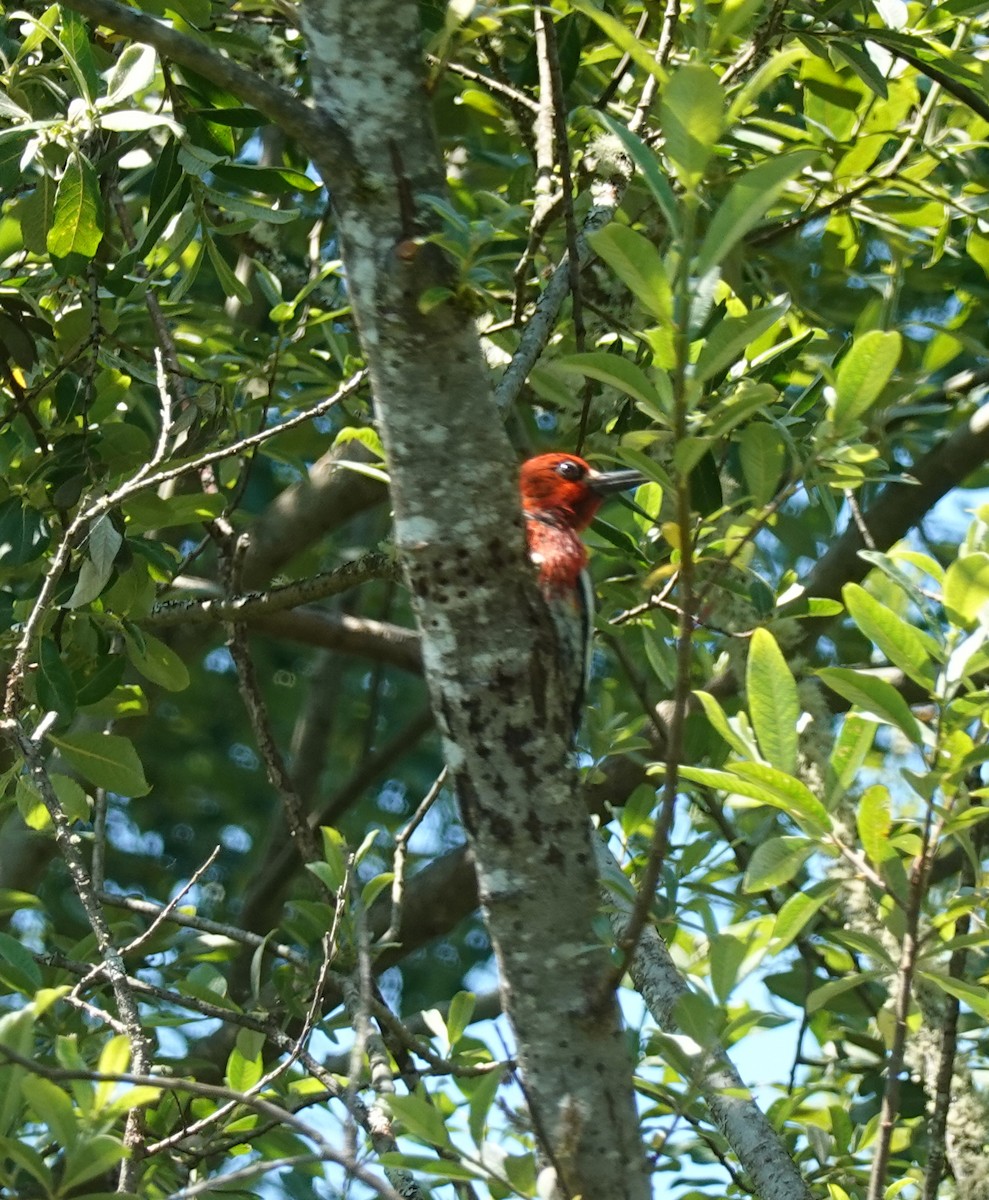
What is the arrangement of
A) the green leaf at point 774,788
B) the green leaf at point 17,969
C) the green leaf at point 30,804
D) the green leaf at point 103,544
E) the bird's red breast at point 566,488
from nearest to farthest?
the green leaf at point 774,788 → the green leaf at point 17,969 → the green leaf at point 103,544 → the green leaf at point 30,804 → the bird's red breast at point 566,488

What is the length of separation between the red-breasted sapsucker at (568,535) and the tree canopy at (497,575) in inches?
4.4

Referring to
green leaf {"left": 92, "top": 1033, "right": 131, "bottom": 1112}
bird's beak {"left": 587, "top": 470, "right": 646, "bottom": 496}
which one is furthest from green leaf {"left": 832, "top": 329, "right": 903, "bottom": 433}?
bird's beak {"left": 587, "top": 470, "right": 646, "bottom": 496}

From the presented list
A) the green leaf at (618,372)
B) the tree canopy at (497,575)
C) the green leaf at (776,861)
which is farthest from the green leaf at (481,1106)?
the green leaf at (618,372)

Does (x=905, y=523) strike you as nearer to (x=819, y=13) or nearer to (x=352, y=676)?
(x=819, y=13)

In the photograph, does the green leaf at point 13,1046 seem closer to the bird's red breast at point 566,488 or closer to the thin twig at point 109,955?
the thin twig at point 109,955

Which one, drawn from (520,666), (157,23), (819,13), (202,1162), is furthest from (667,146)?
(202,1162)

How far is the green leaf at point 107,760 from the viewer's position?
2746 mm

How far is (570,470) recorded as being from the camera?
404cm

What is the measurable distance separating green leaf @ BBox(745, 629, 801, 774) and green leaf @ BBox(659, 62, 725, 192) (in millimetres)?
580

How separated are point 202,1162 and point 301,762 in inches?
106

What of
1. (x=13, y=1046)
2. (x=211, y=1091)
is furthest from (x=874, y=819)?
(x=13, y=1046)

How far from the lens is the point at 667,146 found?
137cm

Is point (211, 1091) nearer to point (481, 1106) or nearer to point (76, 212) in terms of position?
point (481, 1106)

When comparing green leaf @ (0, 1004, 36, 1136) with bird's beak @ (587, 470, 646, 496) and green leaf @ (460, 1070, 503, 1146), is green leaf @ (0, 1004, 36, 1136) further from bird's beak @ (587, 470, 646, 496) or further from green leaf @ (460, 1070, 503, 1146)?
bird's beak @ (587, 470, 646, 496)
